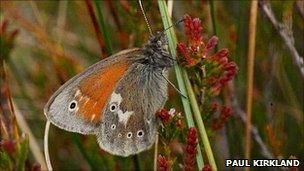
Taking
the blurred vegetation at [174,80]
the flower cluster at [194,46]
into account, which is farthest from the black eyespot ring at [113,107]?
the flower cluster at [194,46]

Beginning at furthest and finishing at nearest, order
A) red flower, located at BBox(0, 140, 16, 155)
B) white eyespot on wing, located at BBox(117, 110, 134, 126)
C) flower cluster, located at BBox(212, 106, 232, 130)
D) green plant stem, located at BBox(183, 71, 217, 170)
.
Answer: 1. white eyespot on wing, located at BBox(117, 110, 134, 126)
2. flower cluster, located at BBox(212, 106, 232, 130)
3. green plant stem, located at BBox(183, 71, 217, 170)
4. red flower, located at BBox(0, 140, 16, 155)

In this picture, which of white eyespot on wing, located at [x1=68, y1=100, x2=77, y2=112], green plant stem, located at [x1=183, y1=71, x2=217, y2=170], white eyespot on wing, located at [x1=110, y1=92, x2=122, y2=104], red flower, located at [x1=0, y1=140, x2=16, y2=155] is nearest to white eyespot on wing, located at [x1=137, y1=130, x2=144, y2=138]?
white eyespot on wing, located at [x1=110, y1=92, x2=122, y2=104]

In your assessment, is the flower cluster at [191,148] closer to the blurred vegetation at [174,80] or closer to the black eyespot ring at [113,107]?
the blurred vegetation at [174,80]

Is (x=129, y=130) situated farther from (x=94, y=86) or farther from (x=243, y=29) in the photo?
(x=243, y=29)

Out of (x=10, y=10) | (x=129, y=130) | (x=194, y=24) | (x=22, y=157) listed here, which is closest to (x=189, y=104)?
(x=194, y=24)

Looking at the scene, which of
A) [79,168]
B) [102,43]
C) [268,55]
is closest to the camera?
[102,43]

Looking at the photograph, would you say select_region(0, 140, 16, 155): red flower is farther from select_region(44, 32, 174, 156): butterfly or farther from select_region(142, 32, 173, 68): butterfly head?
select_region(142, 32, 173, 68): butterfly head
